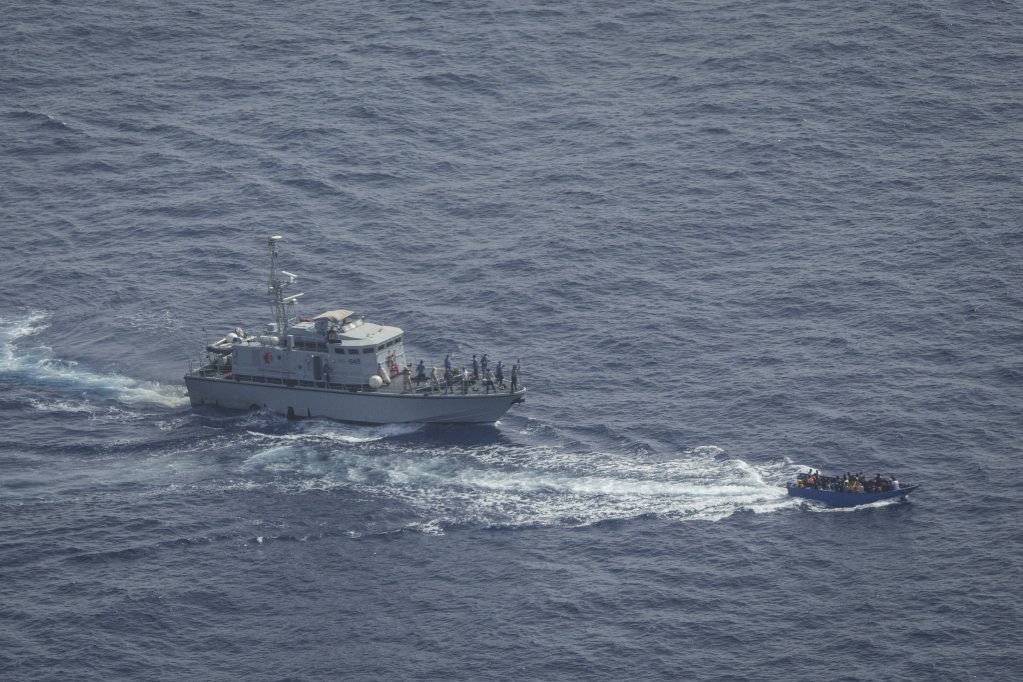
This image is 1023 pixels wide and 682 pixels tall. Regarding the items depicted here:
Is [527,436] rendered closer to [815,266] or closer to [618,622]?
[618,622]

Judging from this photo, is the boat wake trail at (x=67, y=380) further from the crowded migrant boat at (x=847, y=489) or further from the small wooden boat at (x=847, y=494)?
the small wooden boat at (x=847, y=494)

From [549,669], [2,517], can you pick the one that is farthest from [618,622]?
[2,517]

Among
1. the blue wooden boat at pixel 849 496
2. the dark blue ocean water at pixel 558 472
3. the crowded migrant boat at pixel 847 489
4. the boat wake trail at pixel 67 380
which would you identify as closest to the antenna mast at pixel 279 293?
the dark blue ocean water at pixel 558 472

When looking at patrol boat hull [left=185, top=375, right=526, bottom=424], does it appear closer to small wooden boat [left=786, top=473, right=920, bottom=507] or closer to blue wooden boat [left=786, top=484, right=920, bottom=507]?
small wooden boat [left=786, top=473, right=920, bottom=507]

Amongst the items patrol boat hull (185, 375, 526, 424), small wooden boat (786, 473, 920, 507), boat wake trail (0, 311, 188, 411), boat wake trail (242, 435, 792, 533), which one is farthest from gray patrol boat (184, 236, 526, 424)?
small wooden boat (786, 473, 920, 507)

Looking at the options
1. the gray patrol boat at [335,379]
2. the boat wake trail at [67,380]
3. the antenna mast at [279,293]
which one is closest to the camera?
the gray patrol boat at [335,379]

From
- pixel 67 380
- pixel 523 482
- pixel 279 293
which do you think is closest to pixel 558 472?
pixel 523 482
